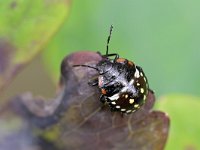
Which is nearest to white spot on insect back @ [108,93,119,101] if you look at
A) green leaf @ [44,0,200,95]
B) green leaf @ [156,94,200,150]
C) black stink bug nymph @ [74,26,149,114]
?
black stink bug nymph @ [74,26,149,114]

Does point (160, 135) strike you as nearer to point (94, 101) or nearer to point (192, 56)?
point (94, 101)

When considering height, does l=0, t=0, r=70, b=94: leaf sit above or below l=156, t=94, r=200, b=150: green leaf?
above

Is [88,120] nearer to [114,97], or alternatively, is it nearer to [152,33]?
[114,97]

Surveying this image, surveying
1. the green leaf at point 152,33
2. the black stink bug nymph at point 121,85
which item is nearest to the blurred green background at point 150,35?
the green leaf at point 152,33

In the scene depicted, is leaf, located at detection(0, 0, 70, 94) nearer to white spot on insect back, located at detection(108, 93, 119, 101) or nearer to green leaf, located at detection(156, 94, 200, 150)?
white spot on insect back, located at detection(108, 93, 119, 101)

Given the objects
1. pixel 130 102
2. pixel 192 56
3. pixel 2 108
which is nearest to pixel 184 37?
pixel 192 56

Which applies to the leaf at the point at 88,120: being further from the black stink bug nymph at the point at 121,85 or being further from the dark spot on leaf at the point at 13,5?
the dark spot on leaf at the point at 13,5
